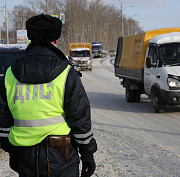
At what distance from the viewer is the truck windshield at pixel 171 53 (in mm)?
10133

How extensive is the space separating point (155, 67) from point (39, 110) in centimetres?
820

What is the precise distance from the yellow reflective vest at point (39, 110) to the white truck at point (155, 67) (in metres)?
7.39

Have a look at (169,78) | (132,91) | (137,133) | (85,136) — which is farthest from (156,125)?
(85,136)

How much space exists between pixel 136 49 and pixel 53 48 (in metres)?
9.93

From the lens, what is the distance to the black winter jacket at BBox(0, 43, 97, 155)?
246 cm

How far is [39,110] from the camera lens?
8.12 feet

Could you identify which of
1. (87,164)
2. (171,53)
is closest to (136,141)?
(87,164)

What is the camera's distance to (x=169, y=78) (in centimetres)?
955

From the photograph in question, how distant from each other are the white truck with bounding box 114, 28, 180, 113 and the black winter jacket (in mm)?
7302

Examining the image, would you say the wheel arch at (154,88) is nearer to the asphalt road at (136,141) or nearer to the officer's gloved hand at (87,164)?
the asphalt road at (136,141)

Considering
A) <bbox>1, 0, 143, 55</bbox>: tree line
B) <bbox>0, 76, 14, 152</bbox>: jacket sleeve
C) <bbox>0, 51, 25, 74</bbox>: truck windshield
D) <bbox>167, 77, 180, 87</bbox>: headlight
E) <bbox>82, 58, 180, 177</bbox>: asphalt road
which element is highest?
<bbox>1, 0, 143, 55</bbox>: tree line

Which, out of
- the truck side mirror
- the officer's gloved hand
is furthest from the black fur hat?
the truck side mirror

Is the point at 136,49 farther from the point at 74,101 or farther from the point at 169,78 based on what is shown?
the point at 74,101

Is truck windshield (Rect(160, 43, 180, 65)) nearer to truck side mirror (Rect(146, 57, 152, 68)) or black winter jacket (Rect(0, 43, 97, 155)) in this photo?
truck side mirror (Rect(146, 57, 152, 68))
